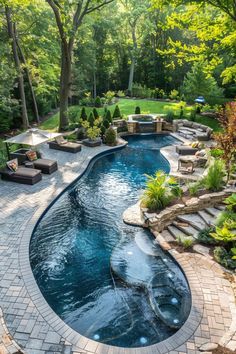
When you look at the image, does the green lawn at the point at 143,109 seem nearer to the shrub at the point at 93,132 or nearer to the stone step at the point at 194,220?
the shrub at the point at 93,132

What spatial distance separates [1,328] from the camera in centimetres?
540

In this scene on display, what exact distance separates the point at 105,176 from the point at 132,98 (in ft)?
71.0

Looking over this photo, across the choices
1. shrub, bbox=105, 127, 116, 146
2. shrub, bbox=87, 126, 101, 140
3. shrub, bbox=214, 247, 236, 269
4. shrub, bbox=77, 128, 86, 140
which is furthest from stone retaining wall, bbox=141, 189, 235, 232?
shrub, bbox=77, 128, 86, 140

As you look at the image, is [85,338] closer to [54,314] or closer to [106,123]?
[54,314]

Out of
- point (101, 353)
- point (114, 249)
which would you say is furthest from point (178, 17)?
point (101, 353)

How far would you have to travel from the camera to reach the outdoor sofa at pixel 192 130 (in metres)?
19.1

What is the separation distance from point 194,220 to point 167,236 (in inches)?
43.2

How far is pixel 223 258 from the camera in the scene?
7535mm

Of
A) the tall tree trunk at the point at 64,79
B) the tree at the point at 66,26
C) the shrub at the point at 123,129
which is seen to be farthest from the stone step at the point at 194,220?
the tall tree trunk at the point at 64,79

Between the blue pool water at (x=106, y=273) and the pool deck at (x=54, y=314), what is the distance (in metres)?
0.34

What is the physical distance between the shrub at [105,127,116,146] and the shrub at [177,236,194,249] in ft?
35.6

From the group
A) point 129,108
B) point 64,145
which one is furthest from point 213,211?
point 129,108

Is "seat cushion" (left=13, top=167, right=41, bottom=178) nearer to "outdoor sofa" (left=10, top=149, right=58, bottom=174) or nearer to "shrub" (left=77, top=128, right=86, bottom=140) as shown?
"outdoor sofa" (left=10, top=149, right=58, bottom=174)

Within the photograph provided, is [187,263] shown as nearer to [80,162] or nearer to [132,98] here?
[80,162]
